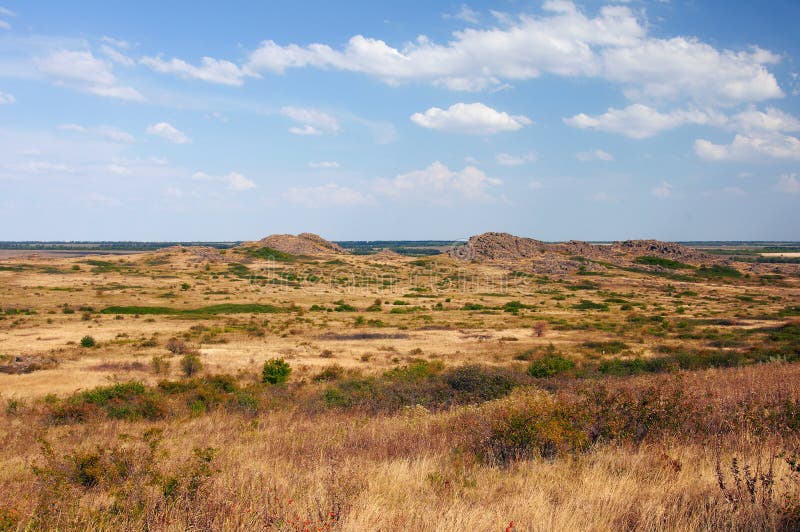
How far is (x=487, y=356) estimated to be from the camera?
2612 centimetres

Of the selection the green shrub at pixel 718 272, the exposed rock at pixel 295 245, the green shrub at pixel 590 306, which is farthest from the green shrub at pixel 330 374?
the exposed rock at pixel 295 245

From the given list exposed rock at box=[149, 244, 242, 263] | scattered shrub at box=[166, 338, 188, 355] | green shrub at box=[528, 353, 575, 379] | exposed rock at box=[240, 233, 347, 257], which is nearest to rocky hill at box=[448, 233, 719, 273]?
exposed rock at box=[240, 233, 347, 257]

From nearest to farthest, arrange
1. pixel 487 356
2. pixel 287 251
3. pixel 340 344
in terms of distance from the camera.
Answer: pixel 487 356 < pixel 340 344 < pixel 287 251

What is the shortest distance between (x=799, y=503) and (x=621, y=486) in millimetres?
1348

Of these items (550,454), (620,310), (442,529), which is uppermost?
(442,529)

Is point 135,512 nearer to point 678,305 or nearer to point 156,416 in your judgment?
point 156,416

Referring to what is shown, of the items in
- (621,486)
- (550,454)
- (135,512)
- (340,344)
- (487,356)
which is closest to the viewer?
(135,512)

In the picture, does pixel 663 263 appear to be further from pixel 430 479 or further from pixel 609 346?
pixel 430 479

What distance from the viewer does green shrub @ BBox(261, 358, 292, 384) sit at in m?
19.7

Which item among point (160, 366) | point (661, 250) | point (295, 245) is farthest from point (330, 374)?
point (661, 250)

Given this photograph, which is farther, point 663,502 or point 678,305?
point 678,305

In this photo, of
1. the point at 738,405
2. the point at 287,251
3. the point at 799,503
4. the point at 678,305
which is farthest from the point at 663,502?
the point at 287,251

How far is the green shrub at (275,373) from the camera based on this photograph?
1966 cm

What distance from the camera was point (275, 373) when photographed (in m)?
20.0
